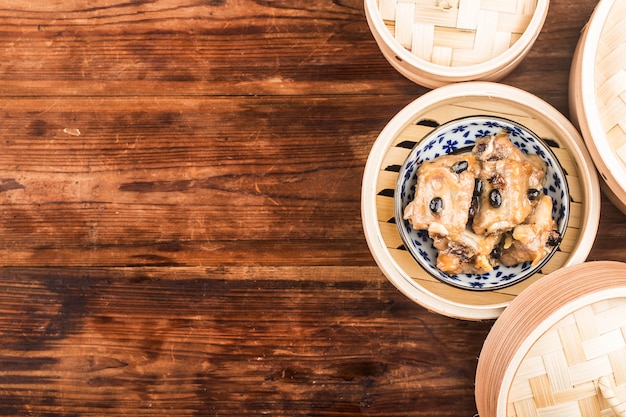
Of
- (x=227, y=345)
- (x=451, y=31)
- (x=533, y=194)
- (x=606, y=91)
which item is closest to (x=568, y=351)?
(x=533, y=194)

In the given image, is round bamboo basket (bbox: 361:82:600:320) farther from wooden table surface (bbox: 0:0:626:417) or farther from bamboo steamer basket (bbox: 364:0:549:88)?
wooden table surface (bbox: 0:0:626:417)

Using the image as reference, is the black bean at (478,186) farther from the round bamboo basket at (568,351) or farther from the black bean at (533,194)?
the round bamboo basket at (568,351)

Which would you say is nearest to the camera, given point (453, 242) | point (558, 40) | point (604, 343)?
point (604, 343)

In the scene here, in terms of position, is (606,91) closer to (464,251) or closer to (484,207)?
(484,207)

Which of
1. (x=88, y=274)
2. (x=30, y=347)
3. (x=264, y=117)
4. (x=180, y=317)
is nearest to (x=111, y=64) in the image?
(x=264, y=117)

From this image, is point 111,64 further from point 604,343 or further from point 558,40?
point 604,343
